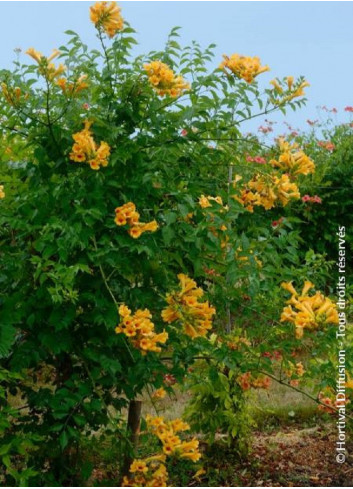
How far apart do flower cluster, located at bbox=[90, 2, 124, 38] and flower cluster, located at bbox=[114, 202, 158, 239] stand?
769 millimetres

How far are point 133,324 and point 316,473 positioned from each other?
2.11 m

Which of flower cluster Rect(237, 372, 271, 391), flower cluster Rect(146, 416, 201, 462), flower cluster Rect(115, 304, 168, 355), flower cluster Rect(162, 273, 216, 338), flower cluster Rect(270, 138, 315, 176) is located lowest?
flower cluster Rect(146, 416, 201, 462)

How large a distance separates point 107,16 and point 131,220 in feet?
2.84

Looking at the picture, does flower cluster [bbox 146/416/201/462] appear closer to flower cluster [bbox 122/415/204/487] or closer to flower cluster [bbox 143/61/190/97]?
flower cluster [bbox 122/415/204/487]

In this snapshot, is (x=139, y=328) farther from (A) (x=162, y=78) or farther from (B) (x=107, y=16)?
(B) (x=107, y=16)

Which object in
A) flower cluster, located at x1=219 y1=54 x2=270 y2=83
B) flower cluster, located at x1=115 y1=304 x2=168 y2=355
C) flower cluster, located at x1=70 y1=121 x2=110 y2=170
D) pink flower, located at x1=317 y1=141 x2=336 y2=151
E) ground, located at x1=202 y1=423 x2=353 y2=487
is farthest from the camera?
pink flower, located at x1=317 y1=141 x2=336 y2=151

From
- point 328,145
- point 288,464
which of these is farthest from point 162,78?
point 328,145

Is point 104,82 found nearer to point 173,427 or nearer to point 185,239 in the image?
point 185,239

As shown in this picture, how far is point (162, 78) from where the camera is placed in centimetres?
286

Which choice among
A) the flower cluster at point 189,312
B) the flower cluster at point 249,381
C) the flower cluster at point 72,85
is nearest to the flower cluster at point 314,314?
the flower cluster at point 189,312

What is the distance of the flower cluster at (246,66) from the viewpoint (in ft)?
10.4

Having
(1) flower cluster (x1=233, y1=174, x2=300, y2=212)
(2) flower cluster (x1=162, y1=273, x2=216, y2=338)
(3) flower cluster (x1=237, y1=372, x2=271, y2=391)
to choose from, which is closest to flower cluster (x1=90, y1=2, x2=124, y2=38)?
(1) flower cluster (x1=233, y1=174, x2=300, y2=212)

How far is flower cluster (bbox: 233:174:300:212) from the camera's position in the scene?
331 cm

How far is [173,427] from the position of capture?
9.34 ft
